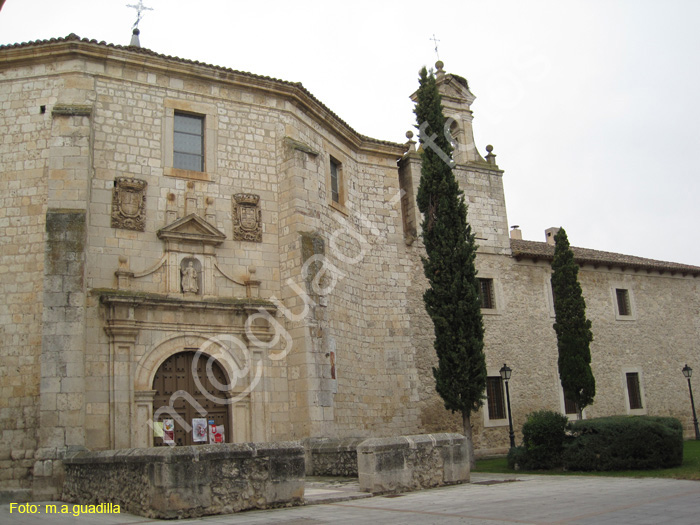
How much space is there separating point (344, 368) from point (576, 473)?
19.8ft

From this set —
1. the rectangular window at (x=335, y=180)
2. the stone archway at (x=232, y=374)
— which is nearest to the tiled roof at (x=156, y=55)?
the rectangular window at (x=335, y=180)

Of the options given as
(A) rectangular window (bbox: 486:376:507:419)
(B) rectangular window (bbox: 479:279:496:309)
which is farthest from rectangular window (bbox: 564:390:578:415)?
(B) rectangular window (bbox: 479:279:496:309)

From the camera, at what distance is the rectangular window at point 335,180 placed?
733 inches

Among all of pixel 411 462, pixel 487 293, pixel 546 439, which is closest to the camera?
pixel 411 462

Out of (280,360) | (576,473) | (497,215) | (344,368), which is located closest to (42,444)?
(280,360)

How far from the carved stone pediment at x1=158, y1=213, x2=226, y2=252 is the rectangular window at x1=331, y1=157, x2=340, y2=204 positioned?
14.8 feet

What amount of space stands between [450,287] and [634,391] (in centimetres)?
1209

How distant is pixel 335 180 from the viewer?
61.9ft

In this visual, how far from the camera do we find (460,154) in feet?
75.8

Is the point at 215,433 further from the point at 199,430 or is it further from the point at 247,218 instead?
the point at 247,218

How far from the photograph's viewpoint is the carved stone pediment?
14383mm

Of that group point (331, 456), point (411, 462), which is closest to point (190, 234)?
point (331, 456)

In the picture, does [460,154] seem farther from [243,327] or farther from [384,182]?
[243,327]

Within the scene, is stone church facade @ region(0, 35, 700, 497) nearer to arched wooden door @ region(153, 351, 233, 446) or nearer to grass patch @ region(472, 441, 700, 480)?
arched wooden door @ region(153, 351, 233, 446)
